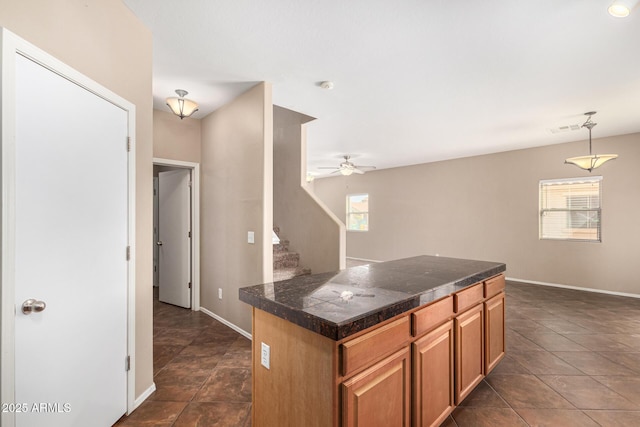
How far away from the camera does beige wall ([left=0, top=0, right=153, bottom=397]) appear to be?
56.3 inches

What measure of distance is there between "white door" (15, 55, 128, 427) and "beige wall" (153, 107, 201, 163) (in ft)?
7.01

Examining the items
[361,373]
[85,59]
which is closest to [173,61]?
[85,59]

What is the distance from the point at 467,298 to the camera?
2072mm

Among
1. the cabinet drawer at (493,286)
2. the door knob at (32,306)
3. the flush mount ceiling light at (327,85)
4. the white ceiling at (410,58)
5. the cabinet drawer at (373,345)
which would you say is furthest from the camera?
the flush mount ceiling light at (327,85)

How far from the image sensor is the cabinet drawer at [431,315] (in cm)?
157

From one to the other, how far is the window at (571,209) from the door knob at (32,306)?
7409 mm

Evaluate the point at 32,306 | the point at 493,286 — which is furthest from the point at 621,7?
the point at 32,306

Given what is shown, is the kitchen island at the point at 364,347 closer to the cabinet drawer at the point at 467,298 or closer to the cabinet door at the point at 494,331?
the cabinet drawer at the point at 467,298

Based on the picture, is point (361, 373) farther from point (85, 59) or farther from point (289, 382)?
point (85, 59)

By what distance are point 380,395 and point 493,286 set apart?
1630mm

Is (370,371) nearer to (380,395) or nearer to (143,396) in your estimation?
(380,395)

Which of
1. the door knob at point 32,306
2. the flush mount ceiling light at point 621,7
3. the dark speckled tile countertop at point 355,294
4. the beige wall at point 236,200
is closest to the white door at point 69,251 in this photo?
the door knob at point 32,306

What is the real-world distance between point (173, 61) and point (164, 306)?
357 centimetres

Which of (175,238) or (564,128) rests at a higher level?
(564,128)
